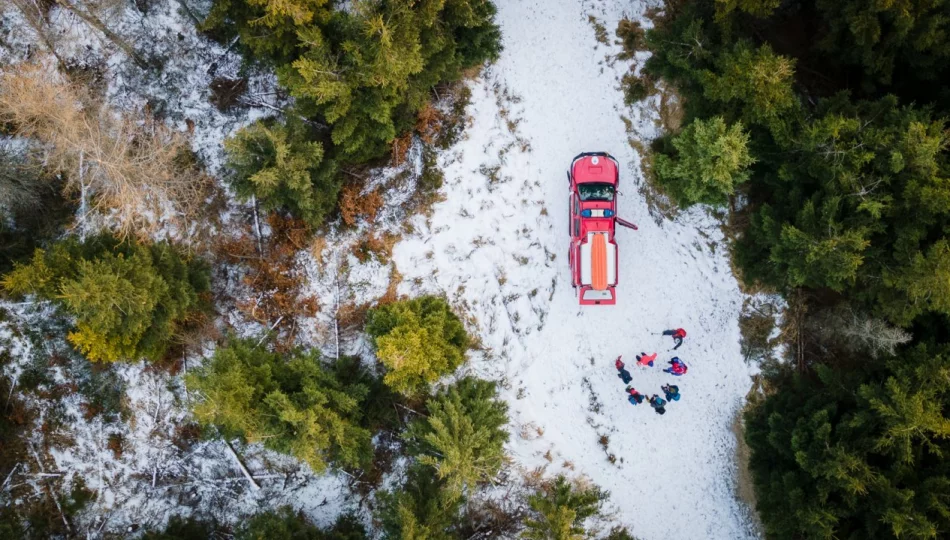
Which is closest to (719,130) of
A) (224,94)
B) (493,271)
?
(493,271)

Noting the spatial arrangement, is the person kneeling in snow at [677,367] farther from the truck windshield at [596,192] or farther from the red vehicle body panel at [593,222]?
the truck windshield at [596,192]

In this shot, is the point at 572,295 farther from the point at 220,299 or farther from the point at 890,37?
the point at 220,299

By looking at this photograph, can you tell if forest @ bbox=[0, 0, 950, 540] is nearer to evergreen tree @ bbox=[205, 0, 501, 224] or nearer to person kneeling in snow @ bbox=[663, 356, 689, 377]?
evergreen tree @ bbox=[205, 0, 501, 224]

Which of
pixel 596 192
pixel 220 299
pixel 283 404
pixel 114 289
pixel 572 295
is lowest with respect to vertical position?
pixel 283 404

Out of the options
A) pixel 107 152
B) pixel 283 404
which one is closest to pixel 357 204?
pixel 283 404

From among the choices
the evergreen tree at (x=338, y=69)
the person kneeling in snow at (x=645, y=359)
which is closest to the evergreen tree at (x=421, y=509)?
the person kneeling in snow at (x=645, y=359)

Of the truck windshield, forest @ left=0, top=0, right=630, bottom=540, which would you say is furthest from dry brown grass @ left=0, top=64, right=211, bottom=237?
the truck windshield
